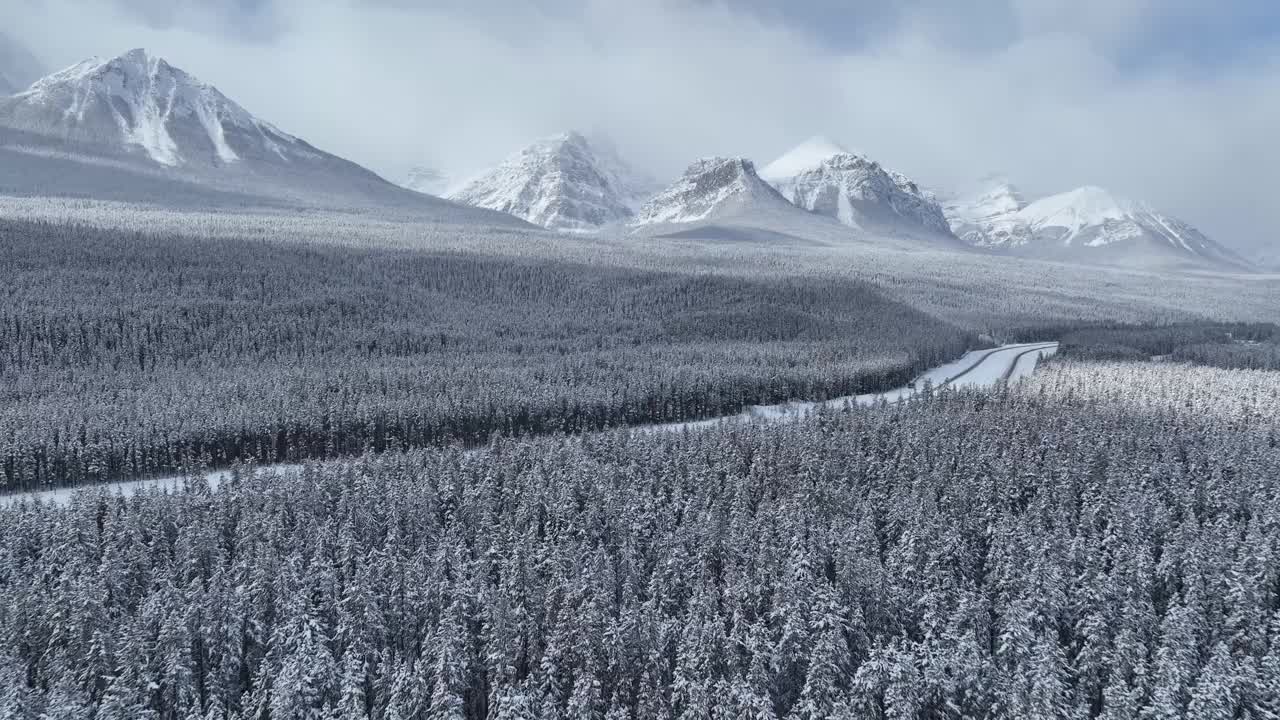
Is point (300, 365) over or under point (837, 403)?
under

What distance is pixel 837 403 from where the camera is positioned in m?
132

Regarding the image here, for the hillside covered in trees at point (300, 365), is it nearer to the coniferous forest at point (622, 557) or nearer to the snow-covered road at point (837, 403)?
the coniferous forest at point (622, 557)

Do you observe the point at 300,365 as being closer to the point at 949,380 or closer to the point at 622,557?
the point at 622,557

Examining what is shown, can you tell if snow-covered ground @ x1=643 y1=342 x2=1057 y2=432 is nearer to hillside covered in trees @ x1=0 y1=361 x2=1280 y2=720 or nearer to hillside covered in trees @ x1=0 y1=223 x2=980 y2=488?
hillside covered in trees @ x1=0 y1=223 x2=980 y2=488

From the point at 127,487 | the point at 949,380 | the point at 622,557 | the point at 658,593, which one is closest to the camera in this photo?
the point at 658,593

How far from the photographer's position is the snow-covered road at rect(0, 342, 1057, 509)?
254 feet

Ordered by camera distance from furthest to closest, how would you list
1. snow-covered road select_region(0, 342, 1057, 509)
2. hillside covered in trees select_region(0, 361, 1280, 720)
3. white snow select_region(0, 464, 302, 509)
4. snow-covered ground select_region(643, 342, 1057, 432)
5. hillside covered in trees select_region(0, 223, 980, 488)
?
snow-covered ground select_region(643, 342, 1057, 432)
hillside covered in trees select_region(0, 223, 980, 488)
snow-covered road select_region(0, 342, 1057, 509)
white snow select_region(0, 464, 302, 509)
hillside covered in trees select_region(0, 361, 1280, 720)

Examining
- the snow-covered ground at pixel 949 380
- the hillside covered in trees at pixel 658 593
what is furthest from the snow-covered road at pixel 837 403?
the hillside covered in trees at pixel 658 593

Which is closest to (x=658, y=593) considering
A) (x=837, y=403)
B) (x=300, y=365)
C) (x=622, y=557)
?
(x=622, y=557)

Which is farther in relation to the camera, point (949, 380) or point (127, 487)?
point (949, 380)

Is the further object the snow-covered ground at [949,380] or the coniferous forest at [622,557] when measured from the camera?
the snow-covered ground at [949,380]

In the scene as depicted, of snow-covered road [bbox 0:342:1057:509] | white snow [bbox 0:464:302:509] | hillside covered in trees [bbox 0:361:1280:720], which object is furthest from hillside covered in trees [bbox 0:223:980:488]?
hillside covered in trees [bbox 0:361:1280:720]

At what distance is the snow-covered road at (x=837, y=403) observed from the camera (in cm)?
7731

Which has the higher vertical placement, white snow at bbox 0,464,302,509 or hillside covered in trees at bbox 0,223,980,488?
hillside covered in trees at bbox 0,223,980,488
